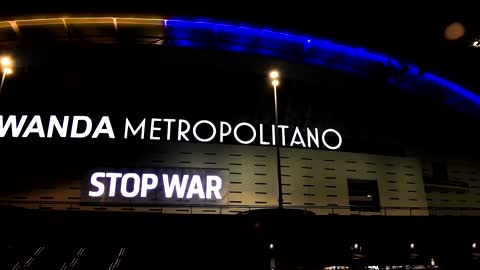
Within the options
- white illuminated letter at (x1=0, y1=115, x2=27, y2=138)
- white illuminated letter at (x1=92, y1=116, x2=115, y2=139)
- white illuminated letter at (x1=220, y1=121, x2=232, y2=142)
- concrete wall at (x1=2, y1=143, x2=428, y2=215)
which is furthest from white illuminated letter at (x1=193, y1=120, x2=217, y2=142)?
white illuminated letter at (x1=0, y1=115, x2=27, y2=138)

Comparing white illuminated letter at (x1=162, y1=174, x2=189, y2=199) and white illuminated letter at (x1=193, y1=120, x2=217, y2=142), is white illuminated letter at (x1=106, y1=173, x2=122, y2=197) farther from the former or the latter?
white illuminated letter at (x1=193, y1=120, x2=217, y2=142)

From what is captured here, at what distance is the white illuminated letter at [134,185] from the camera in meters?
18.9

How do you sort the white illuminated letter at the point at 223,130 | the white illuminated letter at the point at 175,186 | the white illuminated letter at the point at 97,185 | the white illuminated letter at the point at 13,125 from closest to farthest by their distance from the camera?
the white illuminated letter at the point at 97,185
the white illuminated letter at the point at 13,125
the white illuminated letter at the point at 175,186
the white illuminated letter at the point at 223,130

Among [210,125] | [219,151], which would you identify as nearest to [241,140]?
[219,151]

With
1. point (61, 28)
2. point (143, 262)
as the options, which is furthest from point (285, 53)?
point (143, 262)

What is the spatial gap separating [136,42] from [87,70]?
3115 mm

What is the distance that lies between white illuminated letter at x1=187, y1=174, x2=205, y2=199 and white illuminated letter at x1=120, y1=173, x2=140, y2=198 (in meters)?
2.43

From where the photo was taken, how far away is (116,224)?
1567 cm

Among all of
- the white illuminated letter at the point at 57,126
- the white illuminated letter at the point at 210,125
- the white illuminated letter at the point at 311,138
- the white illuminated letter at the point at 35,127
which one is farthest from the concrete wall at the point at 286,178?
the white illuminated letter at the point at 35,127

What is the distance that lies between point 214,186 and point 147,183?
322 cm

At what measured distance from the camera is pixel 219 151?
20891 millimetres

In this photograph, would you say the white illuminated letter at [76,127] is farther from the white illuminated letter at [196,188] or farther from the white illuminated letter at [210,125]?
the white illuminated letter at [196,188]

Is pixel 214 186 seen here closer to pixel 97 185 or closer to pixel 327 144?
pixel 97 185

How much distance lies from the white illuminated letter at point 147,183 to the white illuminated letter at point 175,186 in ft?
1.40
